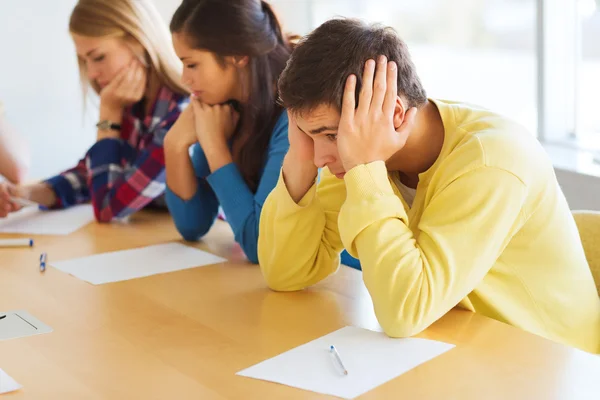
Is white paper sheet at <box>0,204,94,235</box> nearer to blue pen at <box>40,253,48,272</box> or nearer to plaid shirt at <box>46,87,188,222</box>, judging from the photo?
plaid shirt at <box>46,87,188,222</box>

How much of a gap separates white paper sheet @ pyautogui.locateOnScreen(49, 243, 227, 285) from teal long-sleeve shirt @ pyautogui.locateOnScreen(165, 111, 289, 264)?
0.07 meters

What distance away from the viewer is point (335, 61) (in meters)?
1.18

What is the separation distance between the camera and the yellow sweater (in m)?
1.13

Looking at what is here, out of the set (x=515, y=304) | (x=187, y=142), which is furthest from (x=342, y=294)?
(x=187, y=142)

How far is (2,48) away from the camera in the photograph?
3.39 meters

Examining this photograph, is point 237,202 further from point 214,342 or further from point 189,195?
point 214,342

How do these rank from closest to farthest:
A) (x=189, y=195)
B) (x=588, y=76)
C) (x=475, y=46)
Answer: (x=189, y=195), (x=588, y=76), (x=475, y=46)

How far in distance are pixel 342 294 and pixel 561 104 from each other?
1425 mm

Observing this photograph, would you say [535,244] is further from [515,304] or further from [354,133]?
[354,133]

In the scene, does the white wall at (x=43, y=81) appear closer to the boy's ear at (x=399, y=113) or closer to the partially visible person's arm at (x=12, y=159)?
the partially visible person's arm at (x=12, y=159)

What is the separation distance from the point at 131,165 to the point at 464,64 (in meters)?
1.36

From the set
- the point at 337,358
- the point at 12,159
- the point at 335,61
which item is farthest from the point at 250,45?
the point at 12,159

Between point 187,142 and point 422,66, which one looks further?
point 422,66

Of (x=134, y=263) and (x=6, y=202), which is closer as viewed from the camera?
(x=134, y=263)
